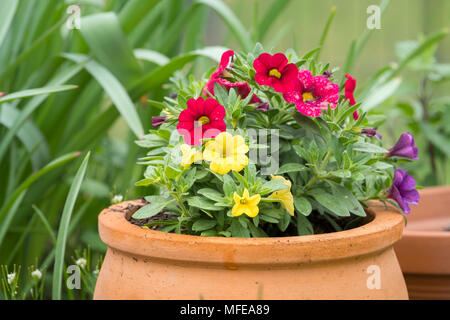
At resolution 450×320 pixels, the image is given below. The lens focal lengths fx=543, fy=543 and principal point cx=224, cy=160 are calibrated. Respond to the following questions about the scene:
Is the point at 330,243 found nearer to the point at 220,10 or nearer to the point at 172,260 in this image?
the point at 172,260

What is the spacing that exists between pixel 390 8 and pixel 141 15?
9.26ft

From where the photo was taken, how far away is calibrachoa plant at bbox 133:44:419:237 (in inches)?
29.3

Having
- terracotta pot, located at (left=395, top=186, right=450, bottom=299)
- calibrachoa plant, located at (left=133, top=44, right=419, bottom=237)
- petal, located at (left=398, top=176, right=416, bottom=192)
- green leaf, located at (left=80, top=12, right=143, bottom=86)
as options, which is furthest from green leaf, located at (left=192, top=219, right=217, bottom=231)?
green leaf, located at (left=80, top=12, right=143, bottom=86)

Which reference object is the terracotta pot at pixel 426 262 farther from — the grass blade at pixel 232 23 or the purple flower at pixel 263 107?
the grass blade at pixel 232 23

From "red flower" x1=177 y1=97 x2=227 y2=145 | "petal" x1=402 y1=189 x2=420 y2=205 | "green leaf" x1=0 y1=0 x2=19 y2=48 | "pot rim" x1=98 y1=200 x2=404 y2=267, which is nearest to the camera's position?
"pot rim" x1=98 y1=200 x2=404 y2=267

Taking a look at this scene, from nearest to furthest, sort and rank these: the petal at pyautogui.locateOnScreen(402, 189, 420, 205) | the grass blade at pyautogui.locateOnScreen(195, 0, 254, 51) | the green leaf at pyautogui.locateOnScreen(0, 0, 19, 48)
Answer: the petal at pyautogui.locateOnScreen(402, 189, 420, 205) < the green leaf at pyautogui.locateOnScreen(0, 0, 19, 48) < the grass blade at pyautogui.locateOnScreen(195, 0, 254, 51)

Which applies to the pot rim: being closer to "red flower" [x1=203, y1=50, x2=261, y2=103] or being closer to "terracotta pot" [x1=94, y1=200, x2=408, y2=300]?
"terracotta pot" [x1=94, y1=200, x2=408, y2=300]

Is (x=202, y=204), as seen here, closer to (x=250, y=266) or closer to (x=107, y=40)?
(x=250, y=266)

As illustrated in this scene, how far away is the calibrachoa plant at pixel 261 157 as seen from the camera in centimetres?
A: 74

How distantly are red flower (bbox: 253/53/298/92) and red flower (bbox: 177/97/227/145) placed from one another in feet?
0.25

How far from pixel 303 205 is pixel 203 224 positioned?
147mm

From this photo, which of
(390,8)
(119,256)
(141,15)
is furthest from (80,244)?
(390,8)

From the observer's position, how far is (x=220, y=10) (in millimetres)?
1280

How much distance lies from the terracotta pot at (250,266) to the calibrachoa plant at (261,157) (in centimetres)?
6
